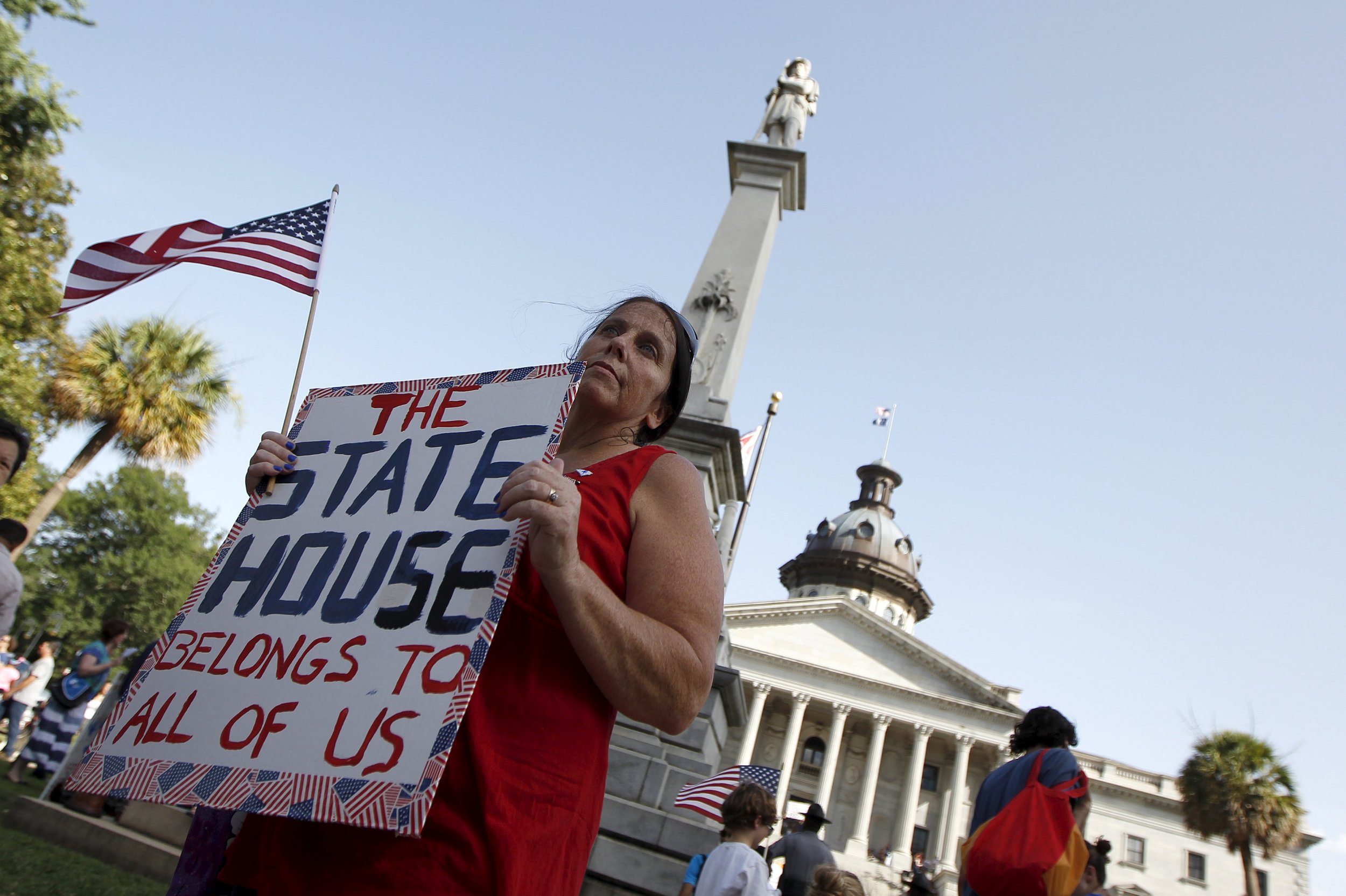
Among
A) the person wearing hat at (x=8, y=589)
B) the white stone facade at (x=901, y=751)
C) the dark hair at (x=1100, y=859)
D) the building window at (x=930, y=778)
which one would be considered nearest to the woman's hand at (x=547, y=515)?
the dark hair at (x=1100, y=859)

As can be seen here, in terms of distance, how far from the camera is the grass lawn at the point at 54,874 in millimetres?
5270

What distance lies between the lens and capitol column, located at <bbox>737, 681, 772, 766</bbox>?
159ft

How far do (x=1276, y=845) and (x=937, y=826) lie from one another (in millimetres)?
21441

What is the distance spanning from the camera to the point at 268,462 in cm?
216

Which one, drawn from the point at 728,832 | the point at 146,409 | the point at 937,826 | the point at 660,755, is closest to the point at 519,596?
the point at 728,832

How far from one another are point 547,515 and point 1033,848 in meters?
2.93

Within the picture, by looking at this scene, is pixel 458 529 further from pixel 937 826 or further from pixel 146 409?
pixel 937 826

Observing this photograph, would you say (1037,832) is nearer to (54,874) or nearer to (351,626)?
(351,626)

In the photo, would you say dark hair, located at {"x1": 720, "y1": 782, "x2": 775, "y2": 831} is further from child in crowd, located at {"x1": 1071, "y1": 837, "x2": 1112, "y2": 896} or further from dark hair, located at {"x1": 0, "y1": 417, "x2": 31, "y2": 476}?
dark hair, located at {"x1": 0, "y1": 417, "x2": 31, "y2": 476}

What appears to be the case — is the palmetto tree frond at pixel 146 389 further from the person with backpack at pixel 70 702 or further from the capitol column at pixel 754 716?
the capitol column at pixel 754 716

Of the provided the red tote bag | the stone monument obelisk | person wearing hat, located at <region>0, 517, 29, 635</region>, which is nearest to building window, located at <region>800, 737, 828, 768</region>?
the stone monument obelisk

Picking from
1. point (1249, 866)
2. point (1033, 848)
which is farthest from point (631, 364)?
point (1249, 866)

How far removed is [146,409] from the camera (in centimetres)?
1772

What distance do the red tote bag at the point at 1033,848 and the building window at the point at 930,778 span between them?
166ft
